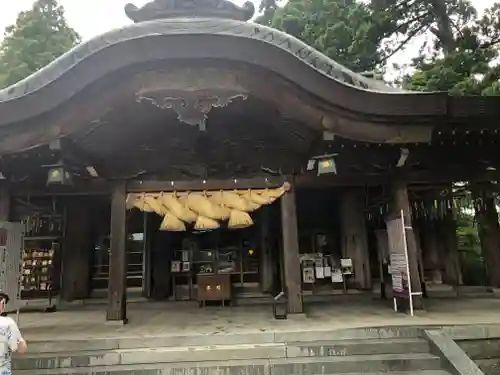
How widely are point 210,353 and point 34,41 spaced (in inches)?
595

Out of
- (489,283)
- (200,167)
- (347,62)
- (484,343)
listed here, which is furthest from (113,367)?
(347,62)

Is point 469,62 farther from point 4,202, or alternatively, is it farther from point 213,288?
point 4,202

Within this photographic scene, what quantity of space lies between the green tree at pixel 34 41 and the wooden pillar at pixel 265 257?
1027cm

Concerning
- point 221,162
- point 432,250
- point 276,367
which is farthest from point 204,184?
point 432,250

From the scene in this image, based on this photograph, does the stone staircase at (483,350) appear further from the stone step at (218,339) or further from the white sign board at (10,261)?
the white sign board at (10,261)

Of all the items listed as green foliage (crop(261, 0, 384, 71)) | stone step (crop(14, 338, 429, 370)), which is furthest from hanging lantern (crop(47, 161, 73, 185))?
green foliage (crop(261, 0, 384, 71))

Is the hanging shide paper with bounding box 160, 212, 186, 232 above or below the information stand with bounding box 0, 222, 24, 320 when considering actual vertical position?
above

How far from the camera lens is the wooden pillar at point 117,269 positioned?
23.5 ft

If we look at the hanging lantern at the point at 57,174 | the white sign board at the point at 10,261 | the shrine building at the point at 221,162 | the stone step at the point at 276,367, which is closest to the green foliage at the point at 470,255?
the shrine building at the point at 221,162

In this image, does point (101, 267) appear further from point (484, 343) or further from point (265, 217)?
point (484, 343)

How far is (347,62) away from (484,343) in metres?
11.7

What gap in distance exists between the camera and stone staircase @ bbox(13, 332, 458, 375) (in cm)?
507

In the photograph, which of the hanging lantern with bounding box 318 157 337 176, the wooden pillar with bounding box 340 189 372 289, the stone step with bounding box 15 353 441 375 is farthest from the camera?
the wooden pillar with bounding box 340 189 372 289

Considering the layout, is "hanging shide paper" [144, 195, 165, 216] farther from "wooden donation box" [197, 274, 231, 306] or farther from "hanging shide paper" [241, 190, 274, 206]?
"wooden donation box" [197, 274, 231, 306]
